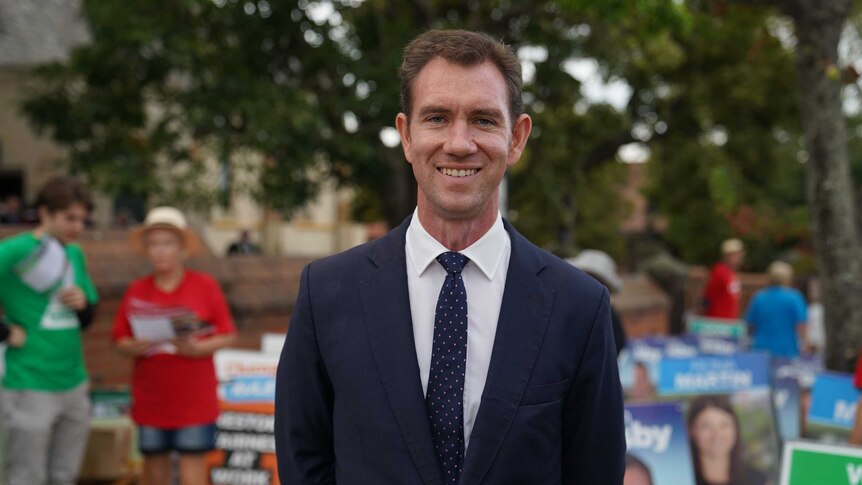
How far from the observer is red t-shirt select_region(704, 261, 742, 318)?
13.6 metres

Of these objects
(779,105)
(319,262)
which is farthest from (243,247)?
(319,262)

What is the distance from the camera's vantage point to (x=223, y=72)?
37.1 feet

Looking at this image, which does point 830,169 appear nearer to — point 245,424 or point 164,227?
point 245,424

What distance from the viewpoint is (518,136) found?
2.53 metres

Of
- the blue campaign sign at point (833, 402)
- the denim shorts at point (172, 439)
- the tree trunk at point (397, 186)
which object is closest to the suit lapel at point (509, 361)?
the denim shorts at point (172, 439)

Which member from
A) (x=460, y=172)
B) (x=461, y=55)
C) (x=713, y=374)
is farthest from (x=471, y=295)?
(x=713, y=374)

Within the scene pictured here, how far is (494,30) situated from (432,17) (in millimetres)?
917

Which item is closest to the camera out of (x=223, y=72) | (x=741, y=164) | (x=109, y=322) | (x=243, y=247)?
(x=109, y=322)

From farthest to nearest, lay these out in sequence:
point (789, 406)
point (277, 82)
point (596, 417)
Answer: point (277, 82) → point (789, 406) → point (596, 417)

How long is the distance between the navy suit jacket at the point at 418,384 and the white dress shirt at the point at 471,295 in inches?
1.7

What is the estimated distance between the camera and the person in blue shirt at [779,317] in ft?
37.0

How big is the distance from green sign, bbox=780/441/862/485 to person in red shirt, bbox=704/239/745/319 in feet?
29.6

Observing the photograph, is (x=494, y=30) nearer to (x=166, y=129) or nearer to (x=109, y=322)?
(x=166, y=129)

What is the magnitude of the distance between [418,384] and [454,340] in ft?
0.43
